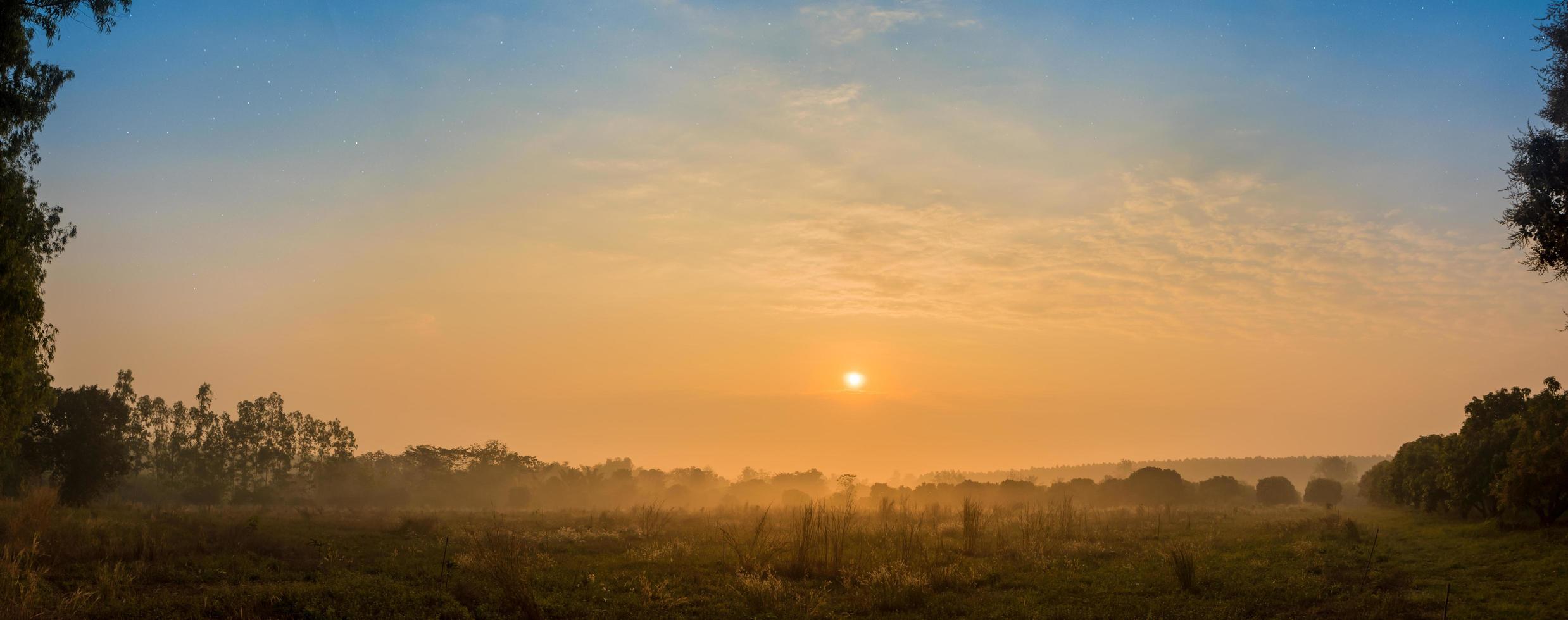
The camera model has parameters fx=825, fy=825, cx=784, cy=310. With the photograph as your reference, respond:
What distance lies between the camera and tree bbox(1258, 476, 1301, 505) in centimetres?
8956

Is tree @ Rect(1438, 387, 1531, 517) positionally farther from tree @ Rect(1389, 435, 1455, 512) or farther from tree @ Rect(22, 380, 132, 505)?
tree @ Rect(22, 380, 132, 505)

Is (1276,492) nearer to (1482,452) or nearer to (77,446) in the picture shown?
(1482,452)

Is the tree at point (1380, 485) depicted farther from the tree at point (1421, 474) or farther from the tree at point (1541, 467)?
the tree at point (1541, 467)

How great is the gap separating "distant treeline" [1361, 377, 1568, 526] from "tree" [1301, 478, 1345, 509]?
50216mm

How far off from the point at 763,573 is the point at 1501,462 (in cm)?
2921

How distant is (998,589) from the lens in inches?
844

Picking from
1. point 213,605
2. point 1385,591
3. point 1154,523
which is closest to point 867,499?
point 1154,523

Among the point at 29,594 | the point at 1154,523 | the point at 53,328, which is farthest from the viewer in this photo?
the point at 1154,523

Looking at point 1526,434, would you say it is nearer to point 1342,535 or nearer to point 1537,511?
point 1537,511

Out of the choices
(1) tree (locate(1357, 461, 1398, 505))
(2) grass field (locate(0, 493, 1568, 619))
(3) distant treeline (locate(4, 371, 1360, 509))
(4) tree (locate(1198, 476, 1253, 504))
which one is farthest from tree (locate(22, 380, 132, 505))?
(4) tree (locate(1198, 476, 1253, 504))

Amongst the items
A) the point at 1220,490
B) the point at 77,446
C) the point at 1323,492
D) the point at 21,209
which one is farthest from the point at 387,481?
the point at 1323,492

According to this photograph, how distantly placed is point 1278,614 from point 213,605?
21.7 metres

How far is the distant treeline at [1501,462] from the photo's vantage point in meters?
27.0

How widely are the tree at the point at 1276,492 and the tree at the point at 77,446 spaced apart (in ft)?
324
